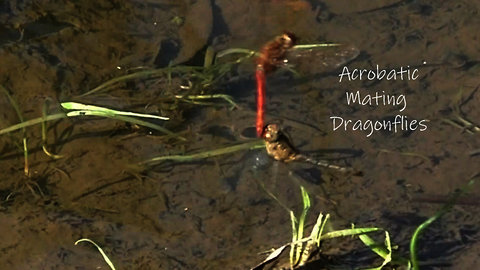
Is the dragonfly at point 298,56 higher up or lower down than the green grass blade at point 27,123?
higher up

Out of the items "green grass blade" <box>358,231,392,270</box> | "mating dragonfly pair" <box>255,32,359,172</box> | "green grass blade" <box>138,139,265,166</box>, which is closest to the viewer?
"green grass blade" <box>358,231,392,270</box>

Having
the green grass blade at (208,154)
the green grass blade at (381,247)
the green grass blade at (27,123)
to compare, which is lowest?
the green grass blade at (381,247)

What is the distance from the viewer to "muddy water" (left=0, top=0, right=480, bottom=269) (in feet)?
8.99

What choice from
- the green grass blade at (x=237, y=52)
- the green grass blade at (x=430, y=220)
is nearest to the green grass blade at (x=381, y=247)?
the green grass blade at (x=430, y=220)

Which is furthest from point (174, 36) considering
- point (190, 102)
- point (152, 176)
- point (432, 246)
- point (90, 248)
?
point (432, 246)

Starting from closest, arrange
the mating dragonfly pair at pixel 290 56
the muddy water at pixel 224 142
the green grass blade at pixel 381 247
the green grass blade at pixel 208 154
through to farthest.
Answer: the green grass blade at pixel 381 247 < the muddy water at pixel 224 142 < the green grass blade at pixel 208 154 < the mating dragonfly pair at pixel 290 56

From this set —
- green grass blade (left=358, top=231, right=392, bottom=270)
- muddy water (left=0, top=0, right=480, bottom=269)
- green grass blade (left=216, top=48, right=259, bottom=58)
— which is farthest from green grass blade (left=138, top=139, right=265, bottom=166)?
green grass blade (left=358, top=231, right=392, bottom=270)

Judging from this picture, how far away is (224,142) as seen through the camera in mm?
2953

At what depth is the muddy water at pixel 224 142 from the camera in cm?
274

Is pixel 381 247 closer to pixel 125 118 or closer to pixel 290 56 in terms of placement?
pixel 290 56

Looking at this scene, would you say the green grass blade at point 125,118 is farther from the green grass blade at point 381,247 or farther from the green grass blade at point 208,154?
the green grass blade at point 381,247

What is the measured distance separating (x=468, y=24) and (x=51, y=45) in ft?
5.06

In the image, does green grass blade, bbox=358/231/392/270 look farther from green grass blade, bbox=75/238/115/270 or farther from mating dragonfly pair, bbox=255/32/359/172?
green grass blade, bbox=75/238/115/270

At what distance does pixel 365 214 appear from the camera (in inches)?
110
